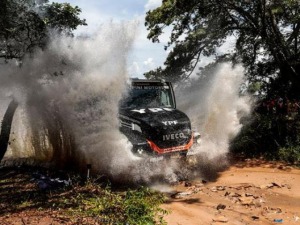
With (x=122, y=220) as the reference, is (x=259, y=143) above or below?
above

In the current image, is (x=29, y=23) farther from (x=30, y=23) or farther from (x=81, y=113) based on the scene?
(x=81, y=113)

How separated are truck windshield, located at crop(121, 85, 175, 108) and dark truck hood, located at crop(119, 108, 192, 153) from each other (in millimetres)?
276

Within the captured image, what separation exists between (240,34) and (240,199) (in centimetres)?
1038

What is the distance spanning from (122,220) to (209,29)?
11.7 meters

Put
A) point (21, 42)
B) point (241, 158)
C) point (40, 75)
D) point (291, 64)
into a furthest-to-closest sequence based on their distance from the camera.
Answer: point (291, 64) < point (241, 158) < point (40, 75) < point (21, 42)

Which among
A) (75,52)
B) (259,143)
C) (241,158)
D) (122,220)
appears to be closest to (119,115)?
(75,52)

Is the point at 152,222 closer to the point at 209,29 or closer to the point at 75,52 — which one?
the point at 75,52

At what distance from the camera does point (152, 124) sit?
8.62m

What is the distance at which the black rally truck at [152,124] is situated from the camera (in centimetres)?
855

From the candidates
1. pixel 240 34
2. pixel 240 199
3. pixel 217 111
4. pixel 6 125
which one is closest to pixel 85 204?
pixel 240 199

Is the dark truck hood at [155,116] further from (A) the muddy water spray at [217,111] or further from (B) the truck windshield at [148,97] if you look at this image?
(A) the muddy water spray at [217,111]

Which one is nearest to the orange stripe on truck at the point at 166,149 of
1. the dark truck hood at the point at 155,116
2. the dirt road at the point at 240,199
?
the dark truck hood at the point at 155,116

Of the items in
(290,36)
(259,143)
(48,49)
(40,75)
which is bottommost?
(259,143)

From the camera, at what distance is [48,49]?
935 centimetres
